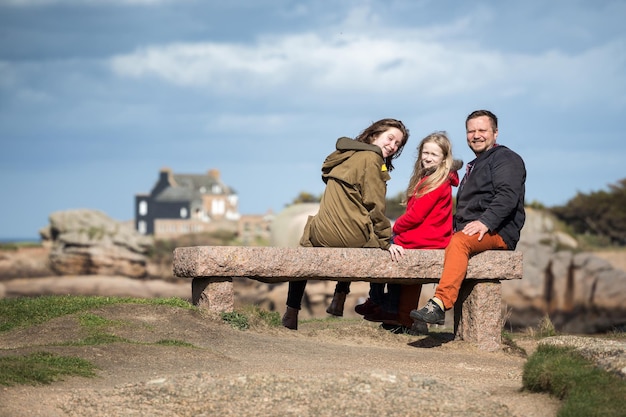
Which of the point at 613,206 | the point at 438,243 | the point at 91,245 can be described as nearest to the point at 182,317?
the point at 438,243

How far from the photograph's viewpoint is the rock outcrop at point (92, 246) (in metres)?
41.0

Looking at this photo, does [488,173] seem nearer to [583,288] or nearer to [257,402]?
[257,402]

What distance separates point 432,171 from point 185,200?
63008 millimetres

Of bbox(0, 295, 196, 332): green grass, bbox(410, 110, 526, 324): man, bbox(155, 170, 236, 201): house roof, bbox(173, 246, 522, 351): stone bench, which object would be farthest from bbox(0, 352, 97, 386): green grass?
bbox(155, 170, 236, 201): house roof

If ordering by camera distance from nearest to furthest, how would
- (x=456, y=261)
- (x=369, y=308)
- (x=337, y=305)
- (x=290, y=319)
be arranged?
(x=456, y=261) < (x=337, y=305) < (x=369, y=308) < (x=290, y=319)

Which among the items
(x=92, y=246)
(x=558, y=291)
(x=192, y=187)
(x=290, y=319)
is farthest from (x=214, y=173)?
(x=290, y=319)

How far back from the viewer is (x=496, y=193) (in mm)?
9031

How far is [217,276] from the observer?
9.12m

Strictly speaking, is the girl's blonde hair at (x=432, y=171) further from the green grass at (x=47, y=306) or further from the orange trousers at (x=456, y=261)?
the green grass at (x=47, y=306)

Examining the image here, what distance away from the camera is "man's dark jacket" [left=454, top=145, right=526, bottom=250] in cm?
892

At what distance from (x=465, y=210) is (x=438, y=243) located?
502 mm

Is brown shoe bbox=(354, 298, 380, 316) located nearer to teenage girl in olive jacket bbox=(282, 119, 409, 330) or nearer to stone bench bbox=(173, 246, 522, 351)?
teenage girl in olive jacket bbox=(282, 119, 409, 330)

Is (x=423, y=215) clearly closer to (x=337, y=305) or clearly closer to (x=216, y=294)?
(x=337, y=305)

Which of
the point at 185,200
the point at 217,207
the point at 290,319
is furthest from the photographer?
the point at 217,207
